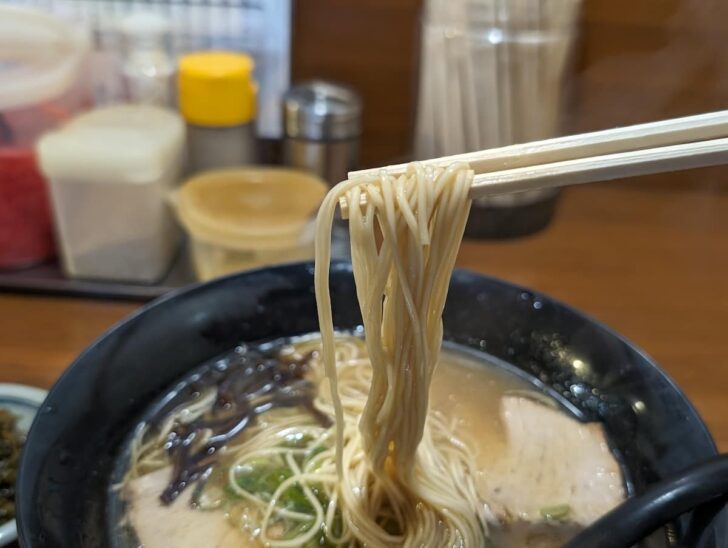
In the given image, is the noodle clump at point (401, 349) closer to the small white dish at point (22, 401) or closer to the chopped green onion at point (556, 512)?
the chopped green onion at point (556, 512)

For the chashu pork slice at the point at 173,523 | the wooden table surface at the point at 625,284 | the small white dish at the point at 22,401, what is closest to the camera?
the chashu pork slice at the point at 173,523

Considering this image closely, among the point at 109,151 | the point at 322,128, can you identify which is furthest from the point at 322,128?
the point at 109,151

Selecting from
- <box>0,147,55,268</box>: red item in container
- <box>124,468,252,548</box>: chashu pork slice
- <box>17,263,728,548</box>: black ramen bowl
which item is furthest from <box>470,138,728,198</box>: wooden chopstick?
<box>0,147,55,268</box>: red item in container

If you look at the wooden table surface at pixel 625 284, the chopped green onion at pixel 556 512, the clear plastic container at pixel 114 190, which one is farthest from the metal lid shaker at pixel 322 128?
the chopped green onion at pixel 556 512

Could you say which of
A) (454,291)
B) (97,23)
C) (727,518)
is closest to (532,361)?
(454,291)

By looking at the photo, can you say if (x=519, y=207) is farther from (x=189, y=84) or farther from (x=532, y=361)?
(x=189, y=84)

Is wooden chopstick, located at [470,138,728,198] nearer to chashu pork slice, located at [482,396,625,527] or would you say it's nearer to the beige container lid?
chashu pork slice, located at [482,396,625,527]

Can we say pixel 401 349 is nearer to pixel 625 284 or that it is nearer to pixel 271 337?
pixel 271 337
